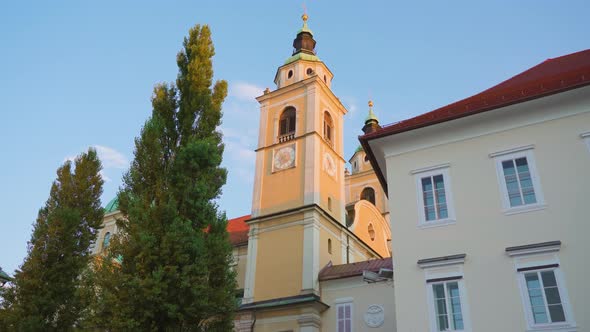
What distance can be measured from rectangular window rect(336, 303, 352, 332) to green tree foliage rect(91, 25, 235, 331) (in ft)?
29.1

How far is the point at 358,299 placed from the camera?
68.3 feet

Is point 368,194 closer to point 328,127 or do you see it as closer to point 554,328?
point 328,127

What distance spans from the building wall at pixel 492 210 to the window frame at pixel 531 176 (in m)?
0.09

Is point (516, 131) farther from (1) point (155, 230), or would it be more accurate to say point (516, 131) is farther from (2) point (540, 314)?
(1) point (155, 230)

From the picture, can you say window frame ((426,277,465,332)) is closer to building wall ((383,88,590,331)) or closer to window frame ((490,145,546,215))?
building wall ((383,88,590,331))

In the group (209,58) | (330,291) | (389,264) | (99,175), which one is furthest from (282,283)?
(209,58)

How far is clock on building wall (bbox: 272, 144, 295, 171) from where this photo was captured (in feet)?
87.0

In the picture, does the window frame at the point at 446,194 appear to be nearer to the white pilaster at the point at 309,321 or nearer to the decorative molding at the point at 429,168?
the decorative molding at the point at 429,168

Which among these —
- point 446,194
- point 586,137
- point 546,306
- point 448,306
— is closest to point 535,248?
point 546,306

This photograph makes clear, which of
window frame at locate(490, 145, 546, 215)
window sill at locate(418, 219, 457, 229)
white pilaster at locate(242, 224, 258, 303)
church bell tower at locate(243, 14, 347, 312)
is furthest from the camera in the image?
white pilaster at locate(242, 224, 258, 303)

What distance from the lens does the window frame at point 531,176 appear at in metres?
12.1

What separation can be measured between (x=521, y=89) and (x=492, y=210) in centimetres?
324

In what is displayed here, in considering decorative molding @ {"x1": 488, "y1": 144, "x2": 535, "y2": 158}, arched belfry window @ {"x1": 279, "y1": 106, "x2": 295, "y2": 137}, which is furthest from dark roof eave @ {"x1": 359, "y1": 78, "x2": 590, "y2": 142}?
arched belfry window @ {"x1": 279, "y1": 106, "x2": 295, "y2": 137}

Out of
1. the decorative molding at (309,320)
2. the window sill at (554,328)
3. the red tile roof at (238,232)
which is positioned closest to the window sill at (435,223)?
the window sill at (554,328)
